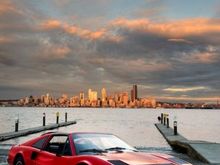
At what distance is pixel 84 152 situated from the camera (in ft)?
29.2

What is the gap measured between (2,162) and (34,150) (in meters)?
7.18

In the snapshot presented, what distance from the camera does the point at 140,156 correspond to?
8.59 metres

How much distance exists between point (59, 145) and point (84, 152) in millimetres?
1328

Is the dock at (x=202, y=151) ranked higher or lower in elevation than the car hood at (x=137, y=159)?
lower

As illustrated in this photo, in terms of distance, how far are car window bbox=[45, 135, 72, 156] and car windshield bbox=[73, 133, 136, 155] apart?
233 mm

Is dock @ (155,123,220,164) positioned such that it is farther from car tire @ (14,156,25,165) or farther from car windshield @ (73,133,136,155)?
car tire @ (14,156,25,165)

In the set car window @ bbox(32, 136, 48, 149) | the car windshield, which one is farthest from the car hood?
car window @ bbox(32, 136, 48, 149)

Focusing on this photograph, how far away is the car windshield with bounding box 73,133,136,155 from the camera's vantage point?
9.01m

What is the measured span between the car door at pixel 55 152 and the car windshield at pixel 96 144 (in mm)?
244

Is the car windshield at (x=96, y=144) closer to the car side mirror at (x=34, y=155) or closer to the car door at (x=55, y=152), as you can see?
the car door at (x=55, y=152)

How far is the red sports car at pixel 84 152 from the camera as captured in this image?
8349 mm

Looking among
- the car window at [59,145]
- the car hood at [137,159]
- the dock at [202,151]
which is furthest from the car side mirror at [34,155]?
the dock at [202,151]

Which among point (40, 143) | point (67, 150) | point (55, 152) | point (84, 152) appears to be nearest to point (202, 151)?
point (40, 143)

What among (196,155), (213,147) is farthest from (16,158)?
(213,147)
